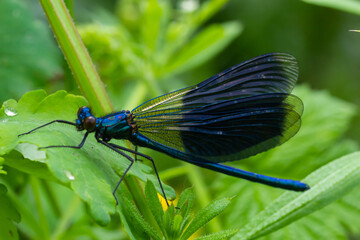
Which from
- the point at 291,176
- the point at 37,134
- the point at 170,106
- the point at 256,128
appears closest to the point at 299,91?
the point at 291,176

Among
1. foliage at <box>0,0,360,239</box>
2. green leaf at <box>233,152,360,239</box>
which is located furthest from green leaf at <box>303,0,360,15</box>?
green leaf at <box>233,152,360,239</box>

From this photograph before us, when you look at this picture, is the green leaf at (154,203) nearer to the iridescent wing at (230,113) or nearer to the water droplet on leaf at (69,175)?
the water droplet on leaf at (69,175)

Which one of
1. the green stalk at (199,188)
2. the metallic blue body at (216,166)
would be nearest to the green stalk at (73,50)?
the metallic blue body at (216,166)

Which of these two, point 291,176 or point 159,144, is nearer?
point 159,144

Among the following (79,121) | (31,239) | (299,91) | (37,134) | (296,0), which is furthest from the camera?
Result: (296,0)

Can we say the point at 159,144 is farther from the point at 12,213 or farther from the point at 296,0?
the point at 296,0

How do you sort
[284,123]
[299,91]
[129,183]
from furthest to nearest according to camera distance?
1. [299,91]
2. [284,123]
3. [129,183]
